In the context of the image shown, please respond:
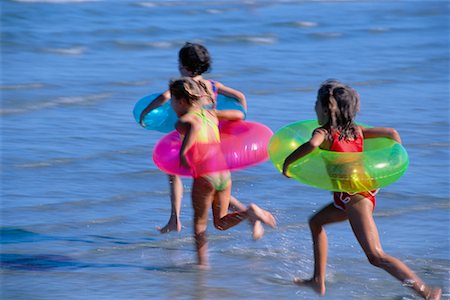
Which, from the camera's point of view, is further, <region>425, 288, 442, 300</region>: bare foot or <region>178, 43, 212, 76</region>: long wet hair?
<region>178, 43, 212, 76</region>: long wet hair

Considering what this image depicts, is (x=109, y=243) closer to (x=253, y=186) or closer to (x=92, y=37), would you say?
(x=253, y=186)

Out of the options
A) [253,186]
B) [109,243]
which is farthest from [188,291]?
[253,186]

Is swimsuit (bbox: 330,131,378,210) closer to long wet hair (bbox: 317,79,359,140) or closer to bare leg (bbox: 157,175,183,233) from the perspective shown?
long wet hair (bbox: 317,79,359,140)

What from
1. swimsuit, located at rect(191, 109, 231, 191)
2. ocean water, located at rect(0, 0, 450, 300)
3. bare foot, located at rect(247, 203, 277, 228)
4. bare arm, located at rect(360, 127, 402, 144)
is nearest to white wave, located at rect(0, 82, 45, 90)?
ocean water, located at rect(0, 0, 450, 300)

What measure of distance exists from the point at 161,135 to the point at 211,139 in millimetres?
3407

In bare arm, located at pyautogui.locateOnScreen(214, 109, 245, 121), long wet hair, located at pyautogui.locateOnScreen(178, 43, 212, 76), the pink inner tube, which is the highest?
long wet hair, located at pyautogui.locateOnScreen(178, 43, 212, 76)

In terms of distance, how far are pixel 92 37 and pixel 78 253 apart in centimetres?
835

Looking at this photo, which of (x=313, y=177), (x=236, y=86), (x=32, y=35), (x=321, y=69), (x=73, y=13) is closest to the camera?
(x=313, y=177)

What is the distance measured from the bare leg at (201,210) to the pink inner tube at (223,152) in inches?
3.3

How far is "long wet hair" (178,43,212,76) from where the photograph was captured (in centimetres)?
647

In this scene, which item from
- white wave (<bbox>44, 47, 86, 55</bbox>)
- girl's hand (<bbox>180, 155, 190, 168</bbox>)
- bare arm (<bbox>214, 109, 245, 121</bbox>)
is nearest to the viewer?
girl's hand (<bbox>180, 155, 190, 168</bbox>)

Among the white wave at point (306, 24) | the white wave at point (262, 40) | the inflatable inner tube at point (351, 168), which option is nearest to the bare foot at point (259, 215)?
the inflatable inner tube at point (351, 168)

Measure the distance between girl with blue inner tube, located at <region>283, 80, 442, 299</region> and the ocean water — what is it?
1.12ft

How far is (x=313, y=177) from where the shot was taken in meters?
5.50
